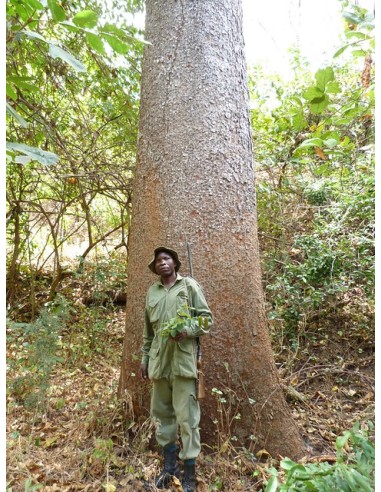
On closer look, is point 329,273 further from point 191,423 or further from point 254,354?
point 191,423

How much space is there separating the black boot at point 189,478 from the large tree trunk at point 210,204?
0.40 m

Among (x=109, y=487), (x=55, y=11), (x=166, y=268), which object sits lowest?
(x=109, y=487)

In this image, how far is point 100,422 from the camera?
12.2ft

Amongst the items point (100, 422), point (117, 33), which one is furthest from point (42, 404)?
point (117, 33)

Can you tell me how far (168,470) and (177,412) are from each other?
0.46 meters

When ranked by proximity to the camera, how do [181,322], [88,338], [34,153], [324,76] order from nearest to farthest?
[34,153]
[324,76]
[181,322]
[88,338]

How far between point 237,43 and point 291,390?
11.7 feet

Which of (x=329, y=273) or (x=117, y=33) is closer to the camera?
(x=117, y=33)

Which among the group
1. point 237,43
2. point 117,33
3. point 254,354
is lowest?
point 254,354

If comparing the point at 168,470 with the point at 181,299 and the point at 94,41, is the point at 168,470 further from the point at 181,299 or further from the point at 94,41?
the point at 94,41

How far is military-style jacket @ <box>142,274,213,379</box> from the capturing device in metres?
3.14

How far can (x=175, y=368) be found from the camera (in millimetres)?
3156

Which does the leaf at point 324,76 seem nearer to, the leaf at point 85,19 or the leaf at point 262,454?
the leaf at point 85,19

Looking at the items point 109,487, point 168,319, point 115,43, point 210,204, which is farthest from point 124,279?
point 115,43
